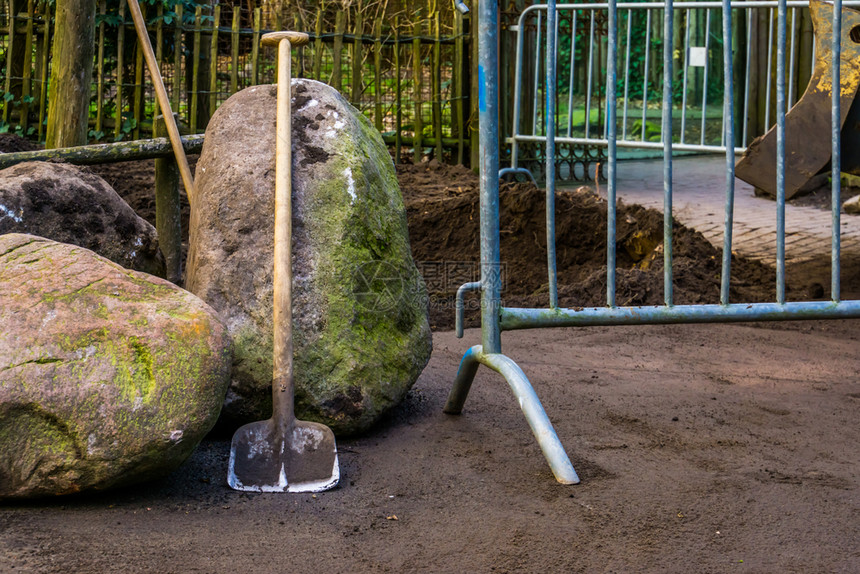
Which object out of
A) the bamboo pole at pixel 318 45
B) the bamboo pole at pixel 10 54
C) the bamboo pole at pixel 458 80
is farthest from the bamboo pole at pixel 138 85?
the bamboo pole at pixel 458 80

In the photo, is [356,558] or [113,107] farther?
[113,107]

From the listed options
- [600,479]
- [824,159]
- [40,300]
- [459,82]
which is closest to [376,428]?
[600,479]

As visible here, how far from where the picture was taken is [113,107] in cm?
820

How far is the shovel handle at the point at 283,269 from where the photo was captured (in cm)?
232

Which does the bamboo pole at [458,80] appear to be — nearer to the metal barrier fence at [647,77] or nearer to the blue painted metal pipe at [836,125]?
the metal barrier fence at [647,77]

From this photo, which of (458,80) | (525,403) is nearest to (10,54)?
(458,80)

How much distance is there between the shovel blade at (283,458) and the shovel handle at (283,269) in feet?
0.17

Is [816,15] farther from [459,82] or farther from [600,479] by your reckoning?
[459,82]

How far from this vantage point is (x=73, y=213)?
294 centimetres

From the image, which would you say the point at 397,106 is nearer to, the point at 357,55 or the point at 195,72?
the point at 357,55

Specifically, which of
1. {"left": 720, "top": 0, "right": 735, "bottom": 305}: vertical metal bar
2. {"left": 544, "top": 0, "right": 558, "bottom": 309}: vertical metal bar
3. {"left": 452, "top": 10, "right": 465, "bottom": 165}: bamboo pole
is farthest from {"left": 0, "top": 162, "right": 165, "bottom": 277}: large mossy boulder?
{"left": 452, "top": 10, "right": 465, "bottom": 165}: bamboo pole

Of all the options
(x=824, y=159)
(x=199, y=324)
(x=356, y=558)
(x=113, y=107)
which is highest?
(x=113, y=107)

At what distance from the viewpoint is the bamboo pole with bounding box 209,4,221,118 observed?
7.72 metres

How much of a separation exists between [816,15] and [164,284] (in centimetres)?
318
